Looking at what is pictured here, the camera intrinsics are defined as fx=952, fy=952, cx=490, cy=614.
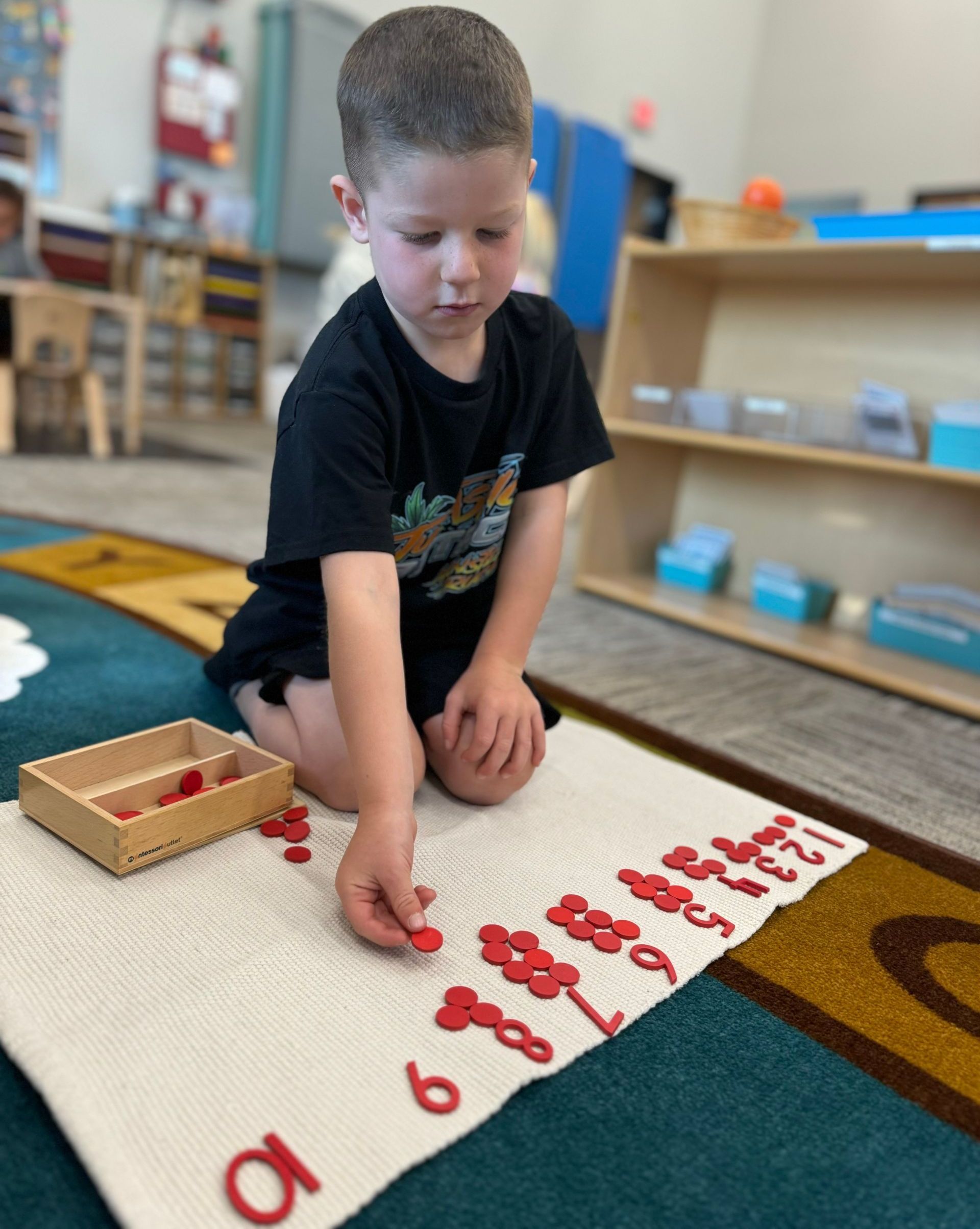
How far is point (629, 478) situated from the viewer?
196cm

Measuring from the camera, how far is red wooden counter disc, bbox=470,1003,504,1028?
59 centimetres

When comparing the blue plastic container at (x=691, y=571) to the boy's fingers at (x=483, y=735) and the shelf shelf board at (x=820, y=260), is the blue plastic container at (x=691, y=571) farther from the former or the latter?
the boy's fingers at (x=483, y=735)

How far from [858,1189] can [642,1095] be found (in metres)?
0.12

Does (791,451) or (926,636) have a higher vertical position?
(791,451)

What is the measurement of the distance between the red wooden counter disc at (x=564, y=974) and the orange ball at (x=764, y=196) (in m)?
1.51

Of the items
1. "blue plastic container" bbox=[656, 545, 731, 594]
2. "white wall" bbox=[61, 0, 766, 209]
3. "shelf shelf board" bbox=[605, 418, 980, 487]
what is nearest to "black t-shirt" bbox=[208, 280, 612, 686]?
"shelf shelf board" bbox=[605, 418, 980, 487]

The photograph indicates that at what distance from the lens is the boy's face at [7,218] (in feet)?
10.9

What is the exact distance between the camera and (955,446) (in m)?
1.46

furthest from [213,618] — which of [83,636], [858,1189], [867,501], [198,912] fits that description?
[867,501]

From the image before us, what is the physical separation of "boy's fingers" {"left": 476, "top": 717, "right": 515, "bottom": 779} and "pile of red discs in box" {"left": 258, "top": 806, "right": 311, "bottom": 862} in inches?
6.4

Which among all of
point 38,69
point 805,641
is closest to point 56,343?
point 38,69

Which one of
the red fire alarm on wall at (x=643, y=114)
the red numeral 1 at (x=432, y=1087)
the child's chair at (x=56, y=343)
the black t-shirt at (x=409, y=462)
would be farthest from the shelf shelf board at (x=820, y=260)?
the red fire alarm on wall at (x=643, y=114)

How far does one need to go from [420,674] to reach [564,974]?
363mm

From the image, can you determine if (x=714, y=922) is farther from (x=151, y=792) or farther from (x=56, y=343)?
(x=56, y=343)
